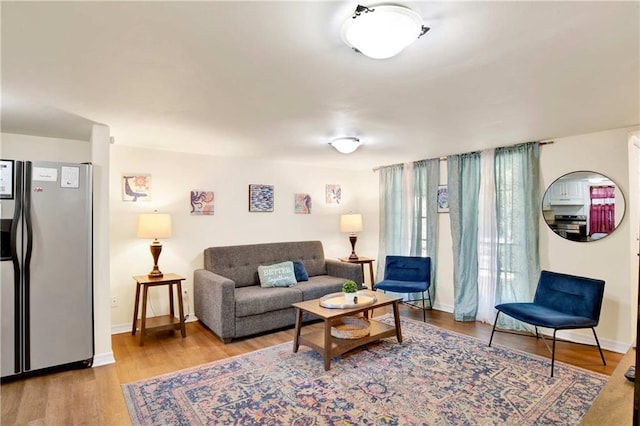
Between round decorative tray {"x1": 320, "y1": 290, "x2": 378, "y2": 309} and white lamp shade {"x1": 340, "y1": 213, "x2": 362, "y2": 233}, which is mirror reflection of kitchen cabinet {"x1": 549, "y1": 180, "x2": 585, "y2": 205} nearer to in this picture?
round decorative tray {"x1": 320, "y1": 290, "x2": 378, "y2": 309}

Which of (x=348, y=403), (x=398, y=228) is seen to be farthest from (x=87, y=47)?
(x=398, y=228)

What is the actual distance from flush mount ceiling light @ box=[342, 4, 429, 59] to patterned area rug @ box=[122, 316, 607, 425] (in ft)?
7.18

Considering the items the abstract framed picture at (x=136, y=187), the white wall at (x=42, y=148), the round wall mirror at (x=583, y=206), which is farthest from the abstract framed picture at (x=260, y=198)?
the round wall mirror at (x=583, y=206)

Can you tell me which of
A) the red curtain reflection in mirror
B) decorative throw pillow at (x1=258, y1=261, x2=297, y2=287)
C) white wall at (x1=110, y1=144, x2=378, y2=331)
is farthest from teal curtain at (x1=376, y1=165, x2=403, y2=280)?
the red curtain reflection in mirror

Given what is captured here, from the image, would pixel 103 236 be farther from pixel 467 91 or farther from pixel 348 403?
pixel 467 91

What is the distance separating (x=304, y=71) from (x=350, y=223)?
3703 mm

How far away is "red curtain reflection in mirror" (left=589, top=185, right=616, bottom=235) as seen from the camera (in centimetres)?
333

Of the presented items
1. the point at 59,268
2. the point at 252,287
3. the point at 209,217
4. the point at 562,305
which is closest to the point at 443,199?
the point at 562,305

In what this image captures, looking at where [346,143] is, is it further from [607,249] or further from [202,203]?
[607,249]

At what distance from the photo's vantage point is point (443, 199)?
4770 millimetres

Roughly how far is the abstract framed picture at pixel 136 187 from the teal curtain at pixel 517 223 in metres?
4.23

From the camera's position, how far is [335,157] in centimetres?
480

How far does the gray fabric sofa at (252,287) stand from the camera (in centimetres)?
357

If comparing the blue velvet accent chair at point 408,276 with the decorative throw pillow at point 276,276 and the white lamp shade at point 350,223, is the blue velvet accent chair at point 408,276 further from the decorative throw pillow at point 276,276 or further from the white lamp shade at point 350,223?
the decorative throw pillow at point 276,276
